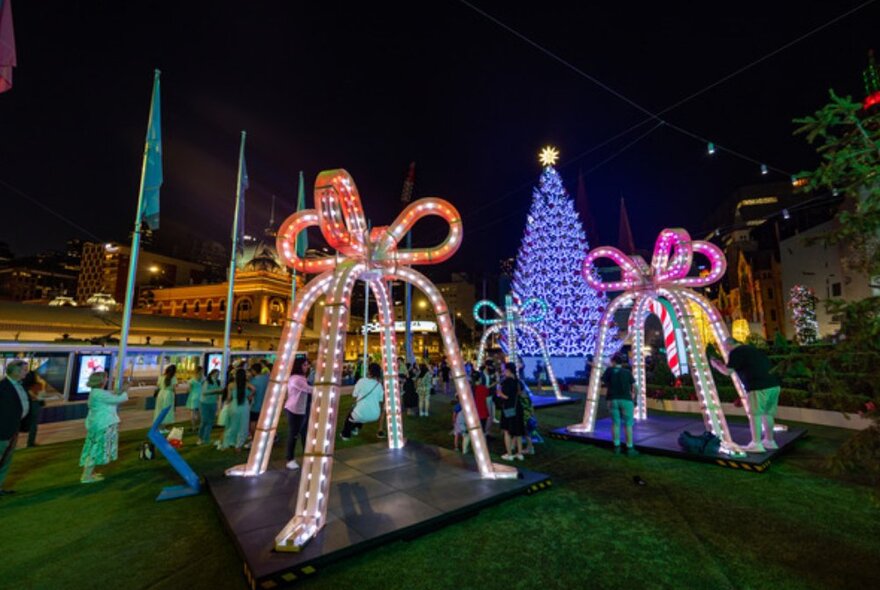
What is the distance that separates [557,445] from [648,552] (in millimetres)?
5144

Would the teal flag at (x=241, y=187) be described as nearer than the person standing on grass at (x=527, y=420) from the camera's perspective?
No

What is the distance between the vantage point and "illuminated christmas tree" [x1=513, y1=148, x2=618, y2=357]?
70.0 feet

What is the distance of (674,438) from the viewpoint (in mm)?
9438

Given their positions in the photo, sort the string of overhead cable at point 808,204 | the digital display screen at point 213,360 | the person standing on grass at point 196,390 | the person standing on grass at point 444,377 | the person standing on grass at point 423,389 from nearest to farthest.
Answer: the person standing on grass at point 196,390 → the string of overhead cable at point 808,204 → the person standing on grass at point 423,389 → the digital display screen at point 213,360 → the person standing on grass at point 444,377

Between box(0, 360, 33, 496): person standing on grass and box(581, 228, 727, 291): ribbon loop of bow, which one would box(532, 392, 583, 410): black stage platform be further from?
box(0, 360, 33, 496): person standing on grass

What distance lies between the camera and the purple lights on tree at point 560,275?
70.0 ft

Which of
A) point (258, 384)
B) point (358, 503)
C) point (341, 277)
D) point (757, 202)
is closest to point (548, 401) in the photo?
point (258, 384)

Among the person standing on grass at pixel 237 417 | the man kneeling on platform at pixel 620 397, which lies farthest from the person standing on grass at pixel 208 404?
the man kneeling on platform at pixel 620 397

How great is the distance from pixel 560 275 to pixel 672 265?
11752 millimetres

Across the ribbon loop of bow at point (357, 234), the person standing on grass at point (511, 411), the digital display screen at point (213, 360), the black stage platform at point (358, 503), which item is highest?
the ribbon loop of bow at point (357, 234)

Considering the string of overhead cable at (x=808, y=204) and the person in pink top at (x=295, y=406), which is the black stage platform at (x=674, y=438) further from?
the person in pink top at (x=295, y=406)

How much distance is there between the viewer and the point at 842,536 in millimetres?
4809

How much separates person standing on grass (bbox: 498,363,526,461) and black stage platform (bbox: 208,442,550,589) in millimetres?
1054

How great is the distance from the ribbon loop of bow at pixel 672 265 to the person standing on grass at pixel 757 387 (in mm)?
1992
